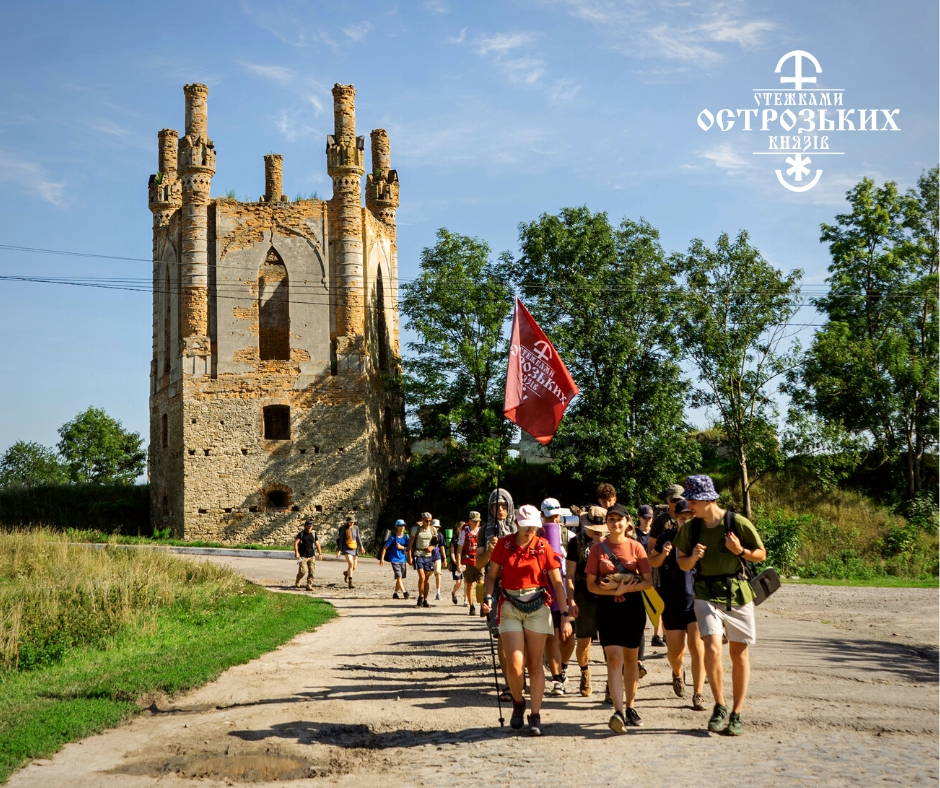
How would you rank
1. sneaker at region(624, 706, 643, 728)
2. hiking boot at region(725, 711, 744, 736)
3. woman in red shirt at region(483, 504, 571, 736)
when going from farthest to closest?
woman in red shirt at region(483, 504, 571, 736)
sneaker at region(624, 706, 643, 728)
hiking boot at region(725, 711, 744, 736)

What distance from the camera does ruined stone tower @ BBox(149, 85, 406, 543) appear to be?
3409 centimetres

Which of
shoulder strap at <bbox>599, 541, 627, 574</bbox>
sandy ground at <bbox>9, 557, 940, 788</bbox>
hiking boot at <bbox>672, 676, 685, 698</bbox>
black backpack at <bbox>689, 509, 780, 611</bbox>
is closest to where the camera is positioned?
sandy ground at <bbox>9, 557, 940, 788</bbox>

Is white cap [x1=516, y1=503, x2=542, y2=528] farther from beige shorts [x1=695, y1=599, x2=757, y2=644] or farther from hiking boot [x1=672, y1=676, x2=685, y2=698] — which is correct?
hiking boot [x1=672, y1=676, x2=685, y2=698]

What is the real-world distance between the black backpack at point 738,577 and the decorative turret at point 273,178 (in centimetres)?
3522

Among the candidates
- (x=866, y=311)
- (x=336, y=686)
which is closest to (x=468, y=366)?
(x=866, y=311)

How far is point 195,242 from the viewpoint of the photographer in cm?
3503

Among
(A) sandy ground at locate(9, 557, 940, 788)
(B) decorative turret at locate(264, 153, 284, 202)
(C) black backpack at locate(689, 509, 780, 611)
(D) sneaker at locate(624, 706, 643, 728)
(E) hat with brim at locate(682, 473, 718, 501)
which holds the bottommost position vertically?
(A) sandy ground at locate(9, 557, 940, 788)

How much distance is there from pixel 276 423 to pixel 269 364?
9.23ft

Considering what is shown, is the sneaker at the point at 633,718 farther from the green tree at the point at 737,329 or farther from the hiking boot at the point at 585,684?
the green tree at the point at 737,329

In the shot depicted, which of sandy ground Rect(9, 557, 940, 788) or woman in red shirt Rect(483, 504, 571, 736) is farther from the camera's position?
woman in red shirt Rect(483, 504, 571, 736)

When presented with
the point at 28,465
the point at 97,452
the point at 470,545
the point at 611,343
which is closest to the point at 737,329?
the point at 611,343

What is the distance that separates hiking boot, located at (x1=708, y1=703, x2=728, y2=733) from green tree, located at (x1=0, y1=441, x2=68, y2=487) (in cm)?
7586

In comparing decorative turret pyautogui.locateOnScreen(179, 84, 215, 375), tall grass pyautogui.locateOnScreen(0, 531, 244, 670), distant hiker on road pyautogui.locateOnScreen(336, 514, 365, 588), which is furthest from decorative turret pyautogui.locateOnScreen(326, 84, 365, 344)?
tall grass pyautogui.locateOnScreen(0, 531, 244, 670)

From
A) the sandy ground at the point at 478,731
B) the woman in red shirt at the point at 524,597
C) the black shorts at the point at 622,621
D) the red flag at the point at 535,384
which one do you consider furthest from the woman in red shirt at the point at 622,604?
the red flag at the point at 535,384
